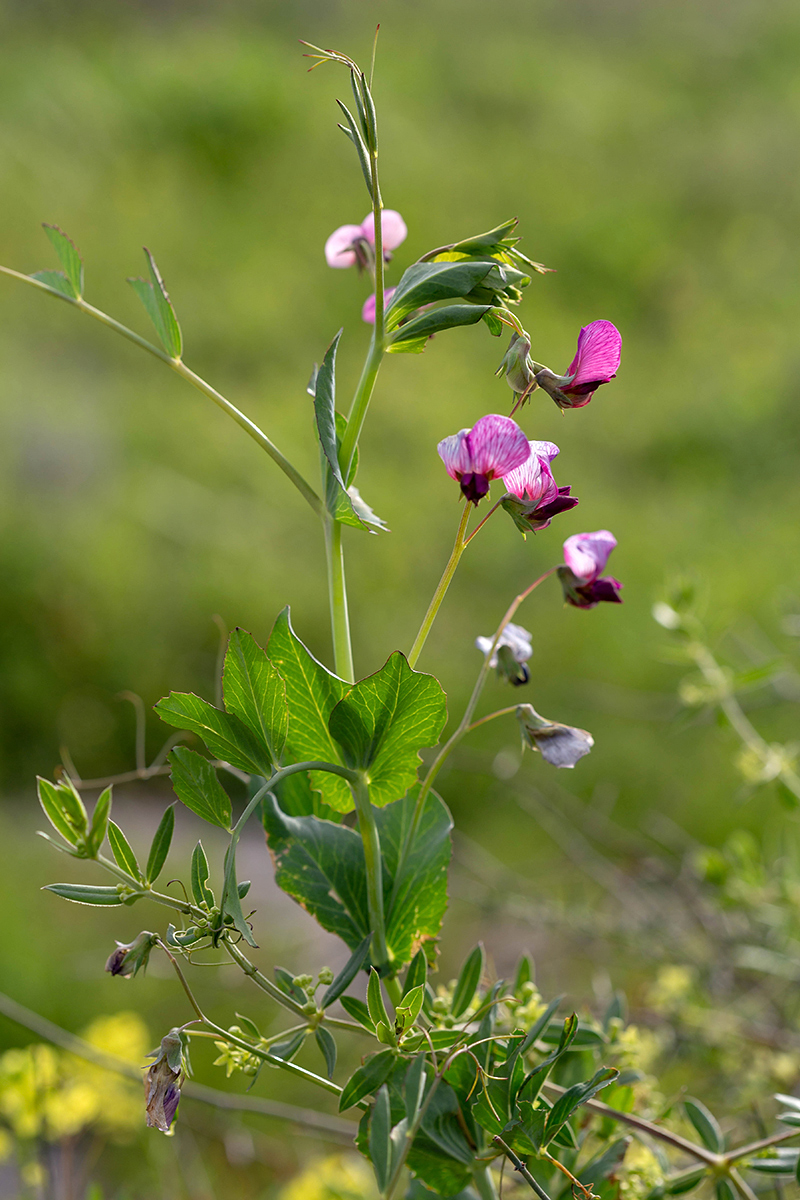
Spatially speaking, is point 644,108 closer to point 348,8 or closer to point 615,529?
point 348,8

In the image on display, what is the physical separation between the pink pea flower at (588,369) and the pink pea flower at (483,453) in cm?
A: 2

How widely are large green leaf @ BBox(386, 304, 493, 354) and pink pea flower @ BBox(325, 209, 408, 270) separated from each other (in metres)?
0.08

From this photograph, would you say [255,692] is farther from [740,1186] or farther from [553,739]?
[740,1186]

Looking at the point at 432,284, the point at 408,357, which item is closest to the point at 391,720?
the point at 432,284

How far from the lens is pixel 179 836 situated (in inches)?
52.6

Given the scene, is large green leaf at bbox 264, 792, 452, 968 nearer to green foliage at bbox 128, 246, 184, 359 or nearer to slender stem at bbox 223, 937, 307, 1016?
slender stem at bbox 223, 937, 307, 1016

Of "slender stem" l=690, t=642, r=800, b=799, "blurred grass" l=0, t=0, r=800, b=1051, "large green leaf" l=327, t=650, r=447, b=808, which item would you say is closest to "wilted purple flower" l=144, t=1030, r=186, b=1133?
"large green leaf" l=327, t=650, r=447, b=808

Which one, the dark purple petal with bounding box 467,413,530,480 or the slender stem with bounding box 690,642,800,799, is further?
the slender stem with bounding box 690,642,800,799

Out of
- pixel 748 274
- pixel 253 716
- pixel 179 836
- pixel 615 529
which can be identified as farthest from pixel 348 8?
pixel 253 716

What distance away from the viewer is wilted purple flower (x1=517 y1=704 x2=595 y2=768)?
319 mm

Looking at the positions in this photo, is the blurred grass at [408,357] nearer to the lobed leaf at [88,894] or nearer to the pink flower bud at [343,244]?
the pink flower bud at [343,244]

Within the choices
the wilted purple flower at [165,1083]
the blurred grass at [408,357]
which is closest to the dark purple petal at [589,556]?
the wilted purple flower at [165,1083]

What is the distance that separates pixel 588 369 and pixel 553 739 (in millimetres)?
131

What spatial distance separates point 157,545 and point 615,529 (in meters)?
0.89
